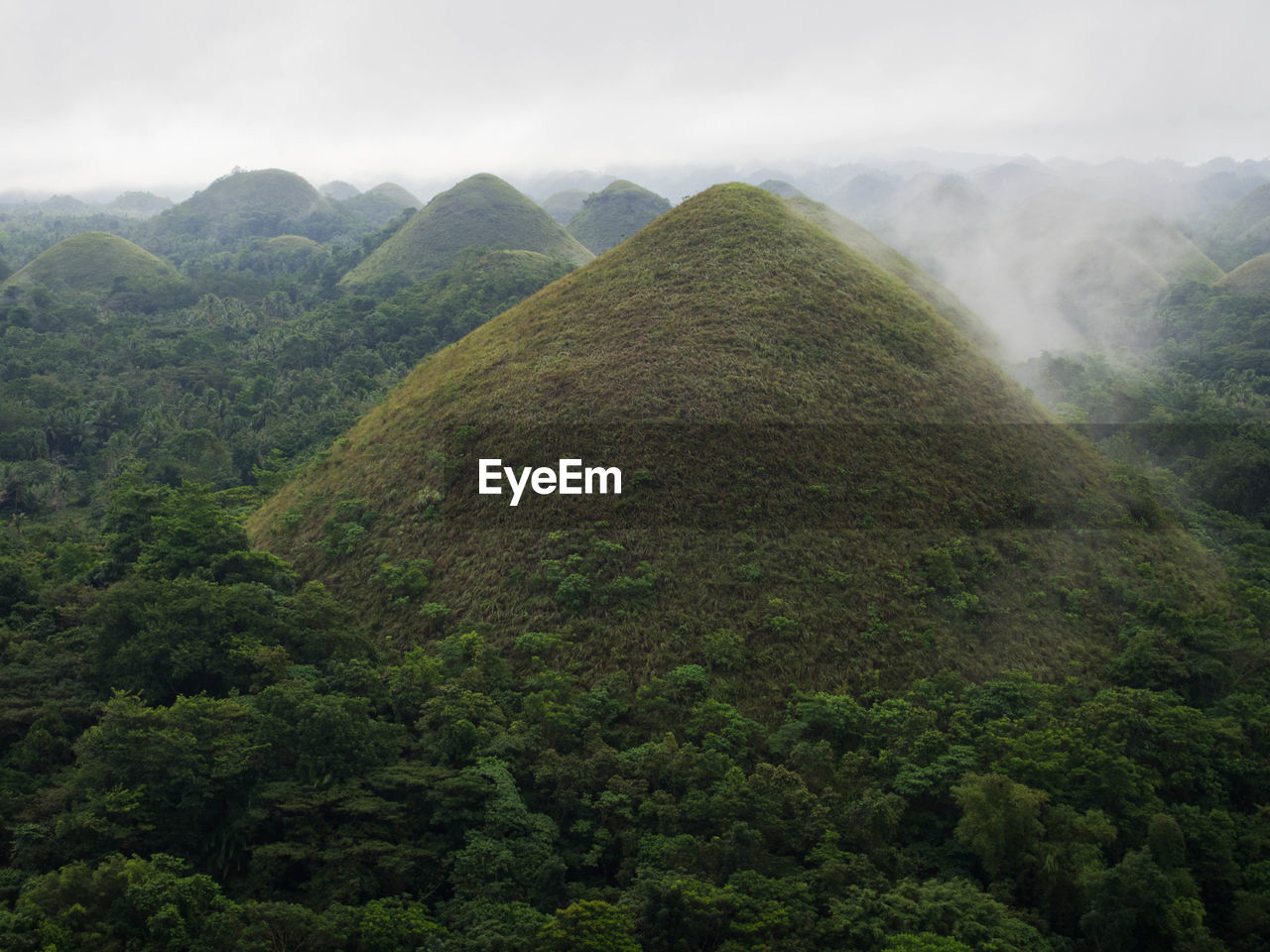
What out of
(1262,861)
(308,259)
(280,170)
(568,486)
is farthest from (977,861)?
(280,170)

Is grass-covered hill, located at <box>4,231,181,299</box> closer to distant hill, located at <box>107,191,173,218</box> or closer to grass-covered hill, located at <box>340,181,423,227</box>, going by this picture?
grass-covered hill, located at <box>340,181,423,227</box>

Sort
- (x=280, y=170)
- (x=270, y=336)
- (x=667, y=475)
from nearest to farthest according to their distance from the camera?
(x=667, y=475)
(x=270, y=336)
(x=280, y=170)

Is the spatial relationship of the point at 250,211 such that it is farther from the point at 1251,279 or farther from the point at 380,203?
the point at 1251,279

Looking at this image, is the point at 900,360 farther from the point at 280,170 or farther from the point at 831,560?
the point at 280,170

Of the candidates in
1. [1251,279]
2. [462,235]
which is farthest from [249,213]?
[1251,279]

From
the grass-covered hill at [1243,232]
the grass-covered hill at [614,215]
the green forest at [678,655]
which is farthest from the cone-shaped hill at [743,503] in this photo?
the grass-covered hill at [1243,232]
